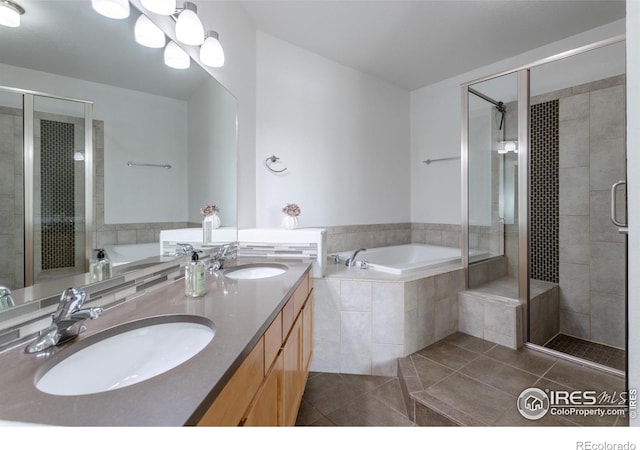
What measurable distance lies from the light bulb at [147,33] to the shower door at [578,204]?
261 centimetres

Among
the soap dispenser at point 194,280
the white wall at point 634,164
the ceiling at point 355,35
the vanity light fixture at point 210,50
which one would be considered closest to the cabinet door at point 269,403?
the soap dispenser at point 194,280

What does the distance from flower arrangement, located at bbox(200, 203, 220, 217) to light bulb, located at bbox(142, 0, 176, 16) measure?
903 millimetres

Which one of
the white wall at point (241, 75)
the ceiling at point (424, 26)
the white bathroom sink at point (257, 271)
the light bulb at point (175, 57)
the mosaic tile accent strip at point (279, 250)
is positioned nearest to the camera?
the light bulb at point (175, 57)

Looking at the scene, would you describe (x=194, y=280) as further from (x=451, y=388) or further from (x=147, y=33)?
(x=451, y=388)

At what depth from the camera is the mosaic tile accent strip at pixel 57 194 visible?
2.44 ft

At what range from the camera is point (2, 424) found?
43 centimetres

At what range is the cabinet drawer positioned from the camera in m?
0.55

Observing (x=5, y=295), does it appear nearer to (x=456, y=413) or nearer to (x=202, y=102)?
(x=202, y=102)

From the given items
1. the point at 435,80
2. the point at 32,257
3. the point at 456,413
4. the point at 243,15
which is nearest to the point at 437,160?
the point at 435,80

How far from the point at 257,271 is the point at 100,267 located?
0.90 meters

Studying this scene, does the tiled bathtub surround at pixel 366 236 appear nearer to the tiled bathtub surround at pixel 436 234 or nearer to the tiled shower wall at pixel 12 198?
the tiled bathtub surround at pixel 436 234

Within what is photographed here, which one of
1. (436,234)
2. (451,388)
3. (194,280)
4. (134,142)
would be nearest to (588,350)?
(451,388)

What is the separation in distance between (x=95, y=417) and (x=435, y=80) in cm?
397

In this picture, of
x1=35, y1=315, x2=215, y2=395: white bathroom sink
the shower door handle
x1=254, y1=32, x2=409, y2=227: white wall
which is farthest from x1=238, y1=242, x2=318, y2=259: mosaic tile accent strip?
the shower door handle
